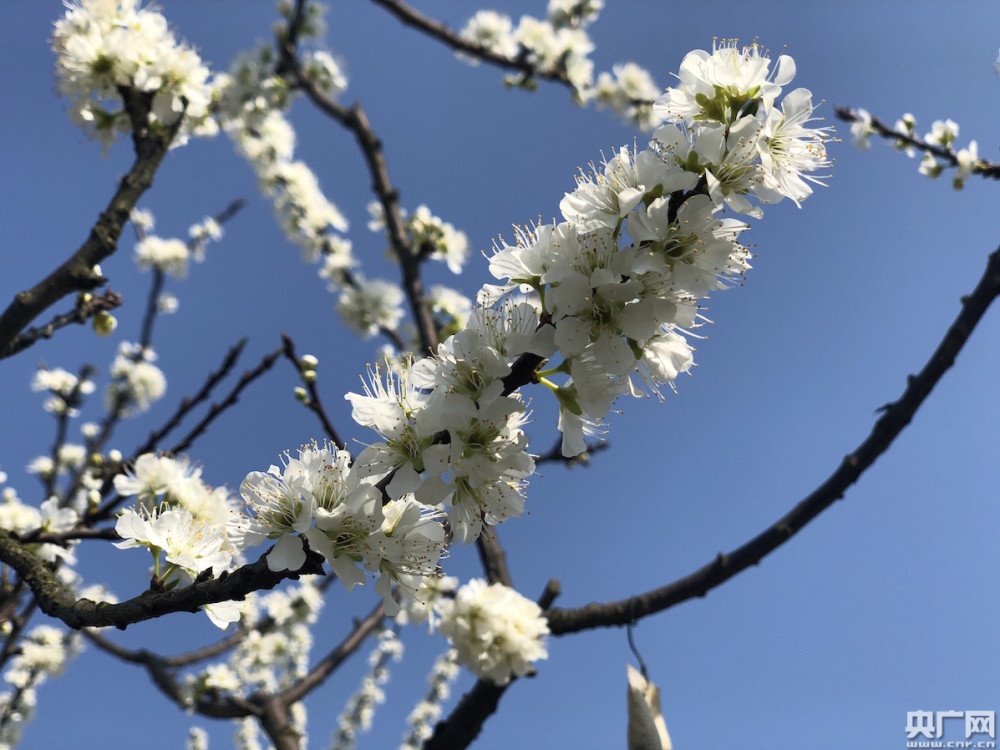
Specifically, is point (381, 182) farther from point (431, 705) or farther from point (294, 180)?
point (431, 705)

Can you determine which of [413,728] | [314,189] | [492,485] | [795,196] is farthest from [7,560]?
[413,728]

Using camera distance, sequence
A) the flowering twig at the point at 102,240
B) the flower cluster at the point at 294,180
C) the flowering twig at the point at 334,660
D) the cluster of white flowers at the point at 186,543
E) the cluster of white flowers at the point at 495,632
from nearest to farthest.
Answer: the cluster of white flowers at the point at 186,543 < the flowering twig at the point at 102,240 < the cluster of white flowers at the point at 495,632 < the flowering twig at the point at 334,660 < the flower cluster at the point at 294,180

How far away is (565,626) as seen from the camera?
9.81ft

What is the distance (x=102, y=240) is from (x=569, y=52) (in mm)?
5098

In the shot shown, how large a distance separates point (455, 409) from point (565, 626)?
2.18m

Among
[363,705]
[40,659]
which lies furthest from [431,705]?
[40,659]

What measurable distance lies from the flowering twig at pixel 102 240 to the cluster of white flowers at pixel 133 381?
4.17m

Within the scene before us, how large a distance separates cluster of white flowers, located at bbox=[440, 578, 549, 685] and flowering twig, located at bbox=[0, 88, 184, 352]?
1963 millimetres

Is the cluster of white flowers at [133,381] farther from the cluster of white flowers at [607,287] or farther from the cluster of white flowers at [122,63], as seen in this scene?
the cluster of white flowers at [607,287]

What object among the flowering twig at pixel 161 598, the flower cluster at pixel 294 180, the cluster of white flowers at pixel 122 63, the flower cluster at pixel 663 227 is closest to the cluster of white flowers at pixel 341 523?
the flowering twig at pixel 161 598

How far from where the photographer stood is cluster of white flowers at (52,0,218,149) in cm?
266

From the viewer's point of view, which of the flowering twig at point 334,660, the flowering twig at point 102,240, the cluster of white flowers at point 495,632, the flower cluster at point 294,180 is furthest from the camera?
the flower cluster at point 294,180

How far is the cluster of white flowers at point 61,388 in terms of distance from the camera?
4902mm

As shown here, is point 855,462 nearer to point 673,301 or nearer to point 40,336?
point 673,301
